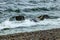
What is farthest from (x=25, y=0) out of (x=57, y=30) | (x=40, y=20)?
(x=57, y=30)

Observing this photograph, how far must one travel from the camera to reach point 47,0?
32.5 m

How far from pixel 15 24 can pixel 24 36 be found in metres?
4.52

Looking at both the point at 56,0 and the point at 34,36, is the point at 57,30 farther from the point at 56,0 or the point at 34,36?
the point at 56,0

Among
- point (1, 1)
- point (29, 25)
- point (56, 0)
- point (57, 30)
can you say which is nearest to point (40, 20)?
point (29, 25)

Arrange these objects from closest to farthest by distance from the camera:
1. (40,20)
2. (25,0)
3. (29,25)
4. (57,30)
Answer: (57,30) → (29,25) → (40,20) → (25,0)

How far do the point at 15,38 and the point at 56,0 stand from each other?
22.1m

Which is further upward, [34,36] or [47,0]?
[34,36]

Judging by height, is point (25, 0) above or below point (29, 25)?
below

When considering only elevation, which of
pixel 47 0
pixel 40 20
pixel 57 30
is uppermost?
pixel 57 30

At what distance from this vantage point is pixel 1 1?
2925 centimetres

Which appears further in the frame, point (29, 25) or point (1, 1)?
point (1, 1)

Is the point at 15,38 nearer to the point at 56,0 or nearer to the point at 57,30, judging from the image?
the point at 57,30

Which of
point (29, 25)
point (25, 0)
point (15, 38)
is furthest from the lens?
point (25, 0)

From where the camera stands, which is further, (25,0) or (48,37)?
(25,0)
